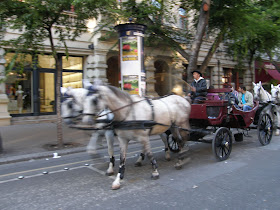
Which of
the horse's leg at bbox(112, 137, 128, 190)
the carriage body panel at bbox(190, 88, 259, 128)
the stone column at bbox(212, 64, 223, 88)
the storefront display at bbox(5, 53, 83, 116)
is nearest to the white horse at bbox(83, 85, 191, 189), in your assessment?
the horse's leg at bbox(112, 137, 128, 190)

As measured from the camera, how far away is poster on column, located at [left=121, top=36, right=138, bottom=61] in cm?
975

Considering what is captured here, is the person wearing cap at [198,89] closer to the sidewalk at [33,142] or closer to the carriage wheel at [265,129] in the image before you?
the carriage wheel at [265,129]

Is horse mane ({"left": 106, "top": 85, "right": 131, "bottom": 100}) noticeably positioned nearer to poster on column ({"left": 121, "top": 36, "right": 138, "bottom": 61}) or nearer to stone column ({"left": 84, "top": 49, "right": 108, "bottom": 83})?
poster on column ({"left": 121, "top": 36, "right": 138, "bottom": 61})

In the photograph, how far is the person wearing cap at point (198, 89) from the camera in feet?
21.7

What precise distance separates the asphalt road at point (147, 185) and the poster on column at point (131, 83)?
3644 mm

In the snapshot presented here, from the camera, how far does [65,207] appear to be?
→ 374cm

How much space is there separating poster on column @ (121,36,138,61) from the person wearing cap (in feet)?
12.0

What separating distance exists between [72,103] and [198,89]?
3.62 m

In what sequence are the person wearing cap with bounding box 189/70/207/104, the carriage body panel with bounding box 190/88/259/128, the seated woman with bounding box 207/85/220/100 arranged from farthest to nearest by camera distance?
the seated woman with bounding box 207/85/220/100
the person wearing cap with bounding box 189/70/207/104
the carriage body panel with bounding box 190/88/259/128

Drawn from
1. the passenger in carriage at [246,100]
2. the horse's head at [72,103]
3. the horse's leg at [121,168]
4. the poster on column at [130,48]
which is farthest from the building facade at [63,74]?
the horse's head at [72,103]

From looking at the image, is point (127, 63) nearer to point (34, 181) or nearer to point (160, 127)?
point (160, 127)

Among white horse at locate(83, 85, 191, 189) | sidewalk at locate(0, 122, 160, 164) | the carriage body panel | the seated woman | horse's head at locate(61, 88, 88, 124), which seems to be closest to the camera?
white horse at locate(83, 85, 191, 189)

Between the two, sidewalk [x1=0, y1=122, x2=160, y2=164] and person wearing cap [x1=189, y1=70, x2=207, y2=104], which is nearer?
person wearing cap [x1=189, y1=70, x2=207, y2=104]

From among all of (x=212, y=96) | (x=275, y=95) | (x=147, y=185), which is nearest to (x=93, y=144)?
(x=147, y=185)
